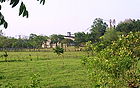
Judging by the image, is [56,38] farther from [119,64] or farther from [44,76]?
[119,64]

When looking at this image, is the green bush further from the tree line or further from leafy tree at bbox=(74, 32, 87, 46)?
leafy tree at bbox=(74, 32, 87, 46)

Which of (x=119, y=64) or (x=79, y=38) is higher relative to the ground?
(x=79, y=38)

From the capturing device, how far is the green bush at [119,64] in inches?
261

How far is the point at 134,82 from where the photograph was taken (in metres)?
6.86

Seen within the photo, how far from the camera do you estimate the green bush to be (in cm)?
664

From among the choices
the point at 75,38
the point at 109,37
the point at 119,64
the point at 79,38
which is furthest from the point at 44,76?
the point at 75,38

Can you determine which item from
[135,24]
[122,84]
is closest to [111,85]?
[122,84]

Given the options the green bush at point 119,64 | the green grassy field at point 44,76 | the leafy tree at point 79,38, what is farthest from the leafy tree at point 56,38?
the green bush at point 119,64

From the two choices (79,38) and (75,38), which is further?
(75,38)

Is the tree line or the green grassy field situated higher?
the tree line

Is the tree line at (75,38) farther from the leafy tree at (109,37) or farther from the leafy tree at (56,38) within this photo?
the leafy tree at (109,37)

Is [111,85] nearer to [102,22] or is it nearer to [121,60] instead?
[121,60]

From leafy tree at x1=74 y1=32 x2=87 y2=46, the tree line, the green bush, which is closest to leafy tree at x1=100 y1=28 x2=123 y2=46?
the green bush

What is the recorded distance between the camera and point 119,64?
21.5ft
